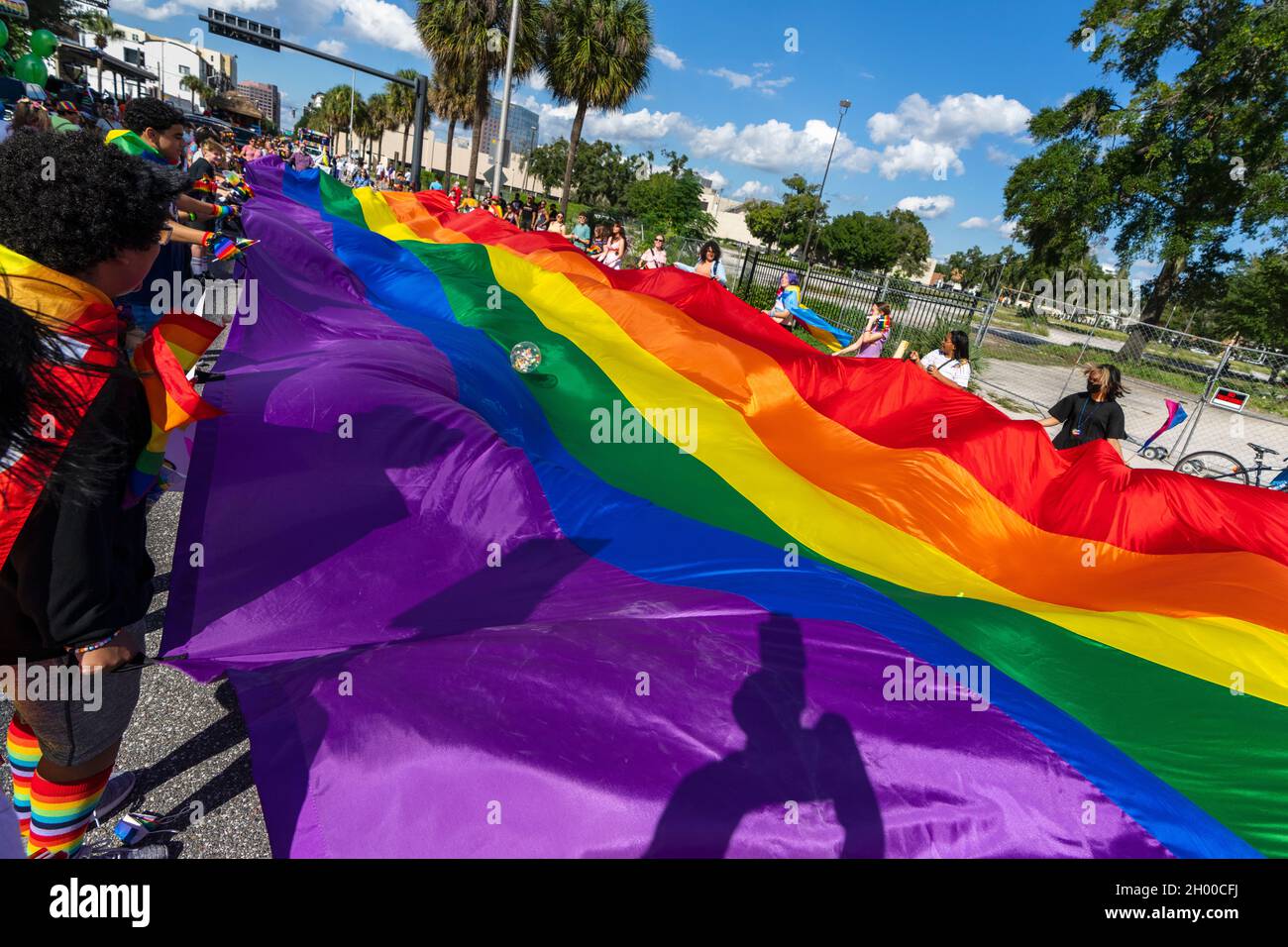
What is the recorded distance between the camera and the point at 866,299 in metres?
15.9

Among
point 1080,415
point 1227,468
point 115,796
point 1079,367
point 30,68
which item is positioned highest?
point 30,68

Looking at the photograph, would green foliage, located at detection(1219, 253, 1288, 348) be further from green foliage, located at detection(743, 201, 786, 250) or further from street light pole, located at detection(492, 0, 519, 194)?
green foliage, located at detection(743, 201, 786, 250)

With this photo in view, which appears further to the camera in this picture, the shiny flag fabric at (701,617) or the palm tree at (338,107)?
the palm tree at (338,107)

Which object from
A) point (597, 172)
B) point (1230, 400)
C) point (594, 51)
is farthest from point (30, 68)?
point (597, 172)

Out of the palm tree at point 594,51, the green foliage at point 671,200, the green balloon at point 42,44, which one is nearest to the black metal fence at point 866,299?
the palm tree at point 594,51

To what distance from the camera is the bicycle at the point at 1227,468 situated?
8.63 metres

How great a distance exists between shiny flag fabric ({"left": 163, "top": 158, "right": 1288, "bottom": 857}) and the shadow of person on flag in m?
0.01

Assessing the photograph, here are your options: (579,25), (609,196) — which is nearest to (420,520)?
(579,25)

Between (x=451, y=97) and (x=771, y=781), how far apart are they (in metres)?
34.9

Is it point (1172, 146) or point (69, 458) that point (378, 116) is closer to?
point (1172, 146)

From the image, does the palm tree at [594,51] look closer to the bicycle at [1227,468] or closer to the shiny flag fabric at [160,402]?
the bicycle at [1227,468]

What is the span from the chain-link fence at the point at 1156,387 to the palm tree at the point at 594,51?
14620 mm

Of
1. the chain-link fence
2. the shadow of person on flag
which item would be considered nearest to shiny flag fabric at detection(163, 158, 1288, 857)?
the shadow of person on flag

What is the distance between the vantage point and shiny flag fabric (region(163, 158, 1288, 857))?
1.96 metres
